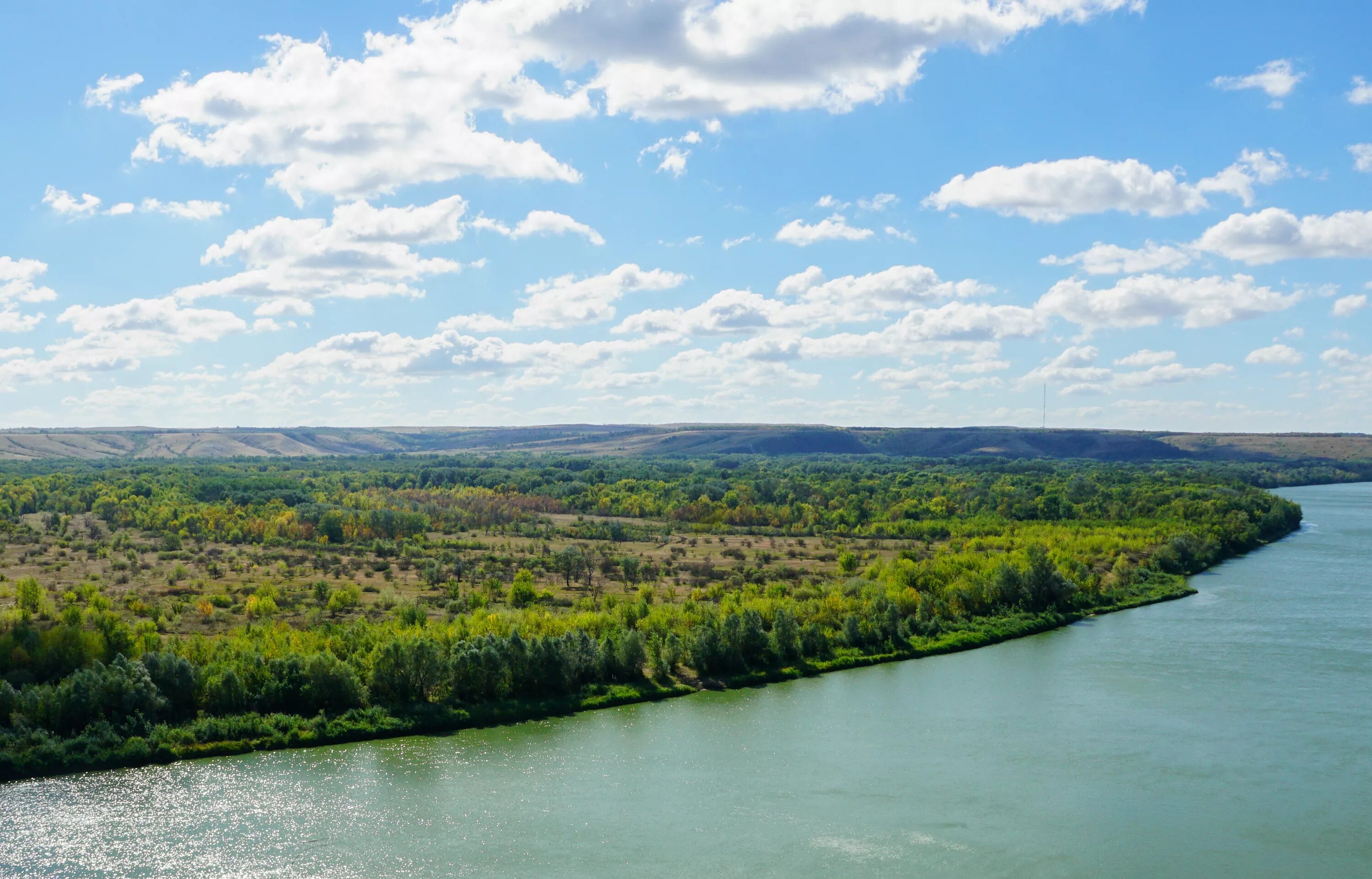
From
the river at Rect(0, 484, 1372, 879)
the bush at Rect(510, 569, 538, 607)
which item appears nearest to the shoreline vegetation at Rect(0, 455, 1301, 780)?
the bush at Rect(510, 569, 538, 607)

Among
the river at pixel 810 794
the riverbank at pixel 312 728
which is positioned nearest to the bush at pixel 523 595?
the riverbank at pixel 312 728

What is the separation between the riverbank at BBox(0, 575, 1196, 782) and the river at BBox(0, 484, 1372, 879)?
1.88 feet

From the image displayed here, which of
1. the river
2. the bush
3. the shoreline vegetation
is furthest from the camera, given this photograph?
the bush

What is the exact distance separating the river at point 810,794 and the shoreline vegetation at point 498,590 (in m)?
2.15

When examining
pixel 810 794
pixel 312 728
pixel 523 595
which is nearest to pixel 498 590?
pixel 523 595

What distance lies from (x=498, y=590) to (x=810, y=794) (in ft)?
98.9

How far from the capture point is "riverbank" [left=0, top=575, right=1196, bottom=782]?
93.5ft

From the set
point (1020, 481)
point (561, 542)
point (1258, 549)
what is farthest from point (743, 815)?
point (1020, 481)

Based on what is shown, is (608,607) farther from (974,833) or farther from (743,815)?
(974,833)

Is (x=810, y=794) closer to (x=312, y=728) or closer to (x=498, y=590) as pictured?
(x=312, y=728)

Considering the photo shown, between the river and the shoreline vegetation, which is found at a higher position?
the shoreline vegetation

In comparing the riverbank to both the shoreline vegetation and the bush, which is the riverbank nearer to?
the shoreline vegetation

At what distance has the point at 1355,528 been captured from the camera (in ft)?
311

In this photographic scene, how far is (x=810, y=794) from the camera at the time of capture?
2797 centimetres
